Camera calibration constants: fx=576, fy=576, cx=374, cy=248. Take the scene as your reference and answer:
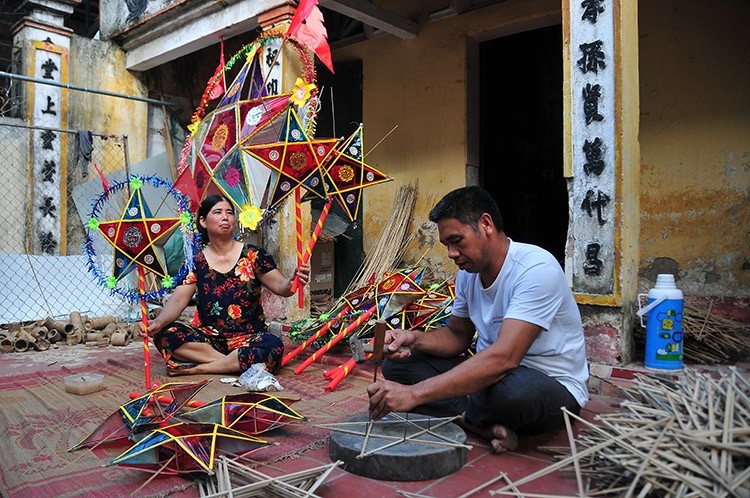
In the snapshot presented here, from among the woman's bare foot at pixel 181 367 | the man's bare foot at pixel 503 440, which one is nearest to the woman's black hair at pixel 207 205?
the woman's bare foot at pixel 181 367

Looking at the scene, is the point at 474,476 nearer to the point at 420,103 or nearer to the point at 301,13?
the point at 301,13

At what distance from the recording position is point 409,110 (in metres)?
6.84

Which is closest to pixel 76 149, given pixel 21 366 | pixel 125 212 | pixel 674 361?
pixel 21 366

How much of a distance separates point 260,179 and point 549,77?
4519mm

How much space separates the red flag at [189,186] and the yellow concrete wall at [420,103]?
2.39 metres

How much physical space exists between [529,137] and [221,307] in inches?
200

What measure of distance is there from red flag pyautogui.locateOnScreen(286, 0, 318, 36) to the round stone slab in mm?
4086

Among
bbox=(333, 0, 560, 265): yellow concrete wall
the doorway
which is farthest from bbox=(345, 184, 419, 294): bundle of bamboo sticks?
the doorway

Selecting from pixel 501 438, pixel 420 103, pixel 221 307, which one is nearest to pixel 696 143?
pixel 420 103

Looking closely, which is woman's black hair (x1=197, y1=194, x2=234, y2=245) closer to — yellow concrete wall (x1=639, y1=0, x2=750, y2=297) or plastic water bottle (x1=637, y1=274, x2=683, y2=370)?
plastic water bottle (x1=637, y1=274, x2=683, y2=370)

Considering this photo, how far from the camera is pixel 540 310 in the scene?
7.22ft

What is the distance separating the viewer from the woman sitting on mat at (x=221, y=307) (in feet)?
12.6

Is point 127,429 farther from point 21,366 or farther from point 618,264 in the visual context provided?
point 618,264

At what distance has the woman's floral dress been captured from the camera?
3.91 meters
